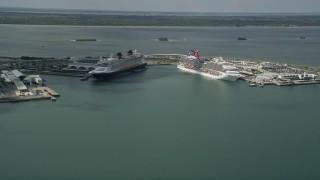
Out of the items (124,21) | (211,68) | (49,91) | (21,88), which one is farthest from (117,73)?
(124,21)

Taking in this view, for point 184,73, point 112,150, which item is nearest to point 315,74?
point 184,73

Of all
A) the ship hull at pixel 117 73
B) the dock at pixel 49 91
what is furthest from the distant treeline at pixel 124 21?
the dock at pixel 49 91

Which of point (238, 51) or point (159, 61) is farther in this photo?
point (238, 51)

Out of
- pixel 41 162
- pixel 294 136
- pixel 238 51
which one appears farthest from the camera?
pixel 238 51

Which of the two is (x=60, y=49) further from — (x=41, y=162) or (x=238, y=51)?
(x=41, y=162)

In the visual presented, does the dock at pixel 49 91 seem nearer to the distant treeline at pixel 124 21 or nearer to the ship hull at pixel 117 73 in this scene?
the ship hull at pixel 117 73

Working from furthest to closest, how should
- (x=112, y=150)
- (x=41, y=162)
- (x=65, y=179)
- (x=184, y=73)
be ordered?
1. (x=184, y=73)
2. (x=112, y=150)
3. (x=41, y=162)
4. (x=65, y=179)

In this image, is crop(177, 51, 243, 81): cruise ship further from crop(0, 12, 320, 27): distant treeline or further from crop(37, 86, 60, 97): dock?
crop(0, 12, 320, 27): distant treeline
